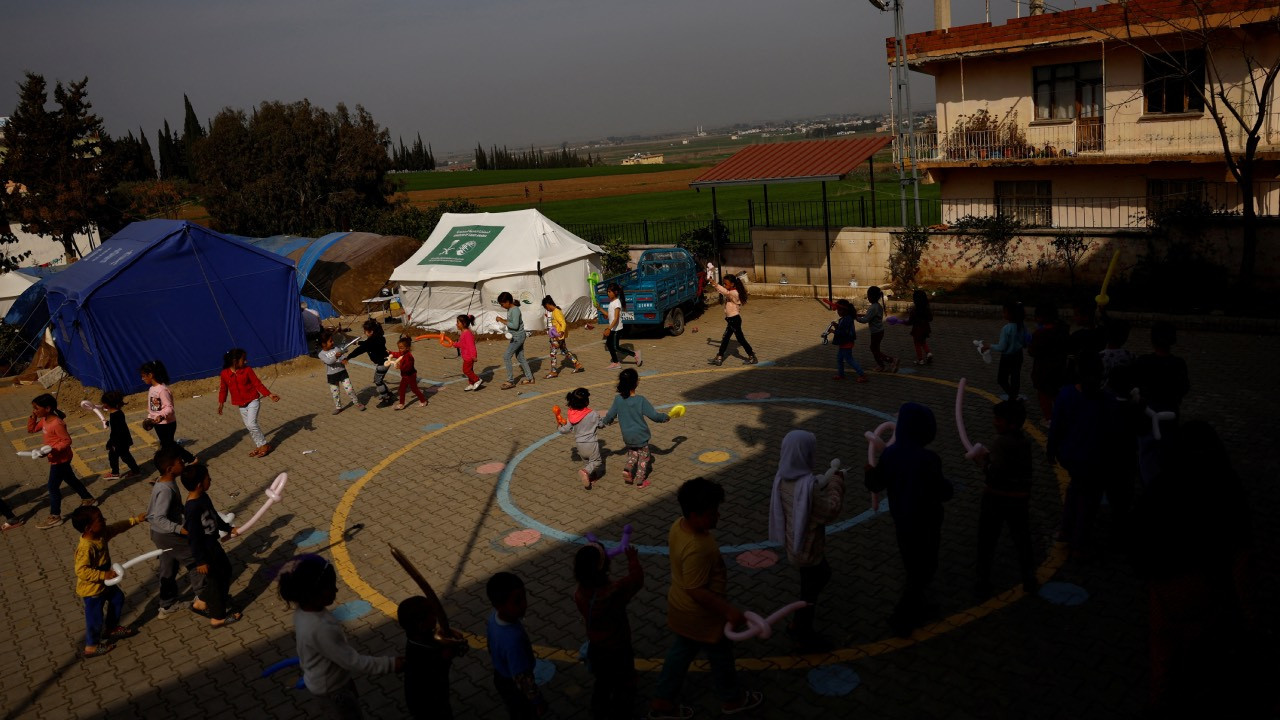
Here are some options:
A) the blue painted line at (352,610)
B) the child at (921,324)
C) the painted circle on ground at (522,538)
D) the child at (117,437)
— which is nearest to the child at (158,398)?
the child at (117,437)

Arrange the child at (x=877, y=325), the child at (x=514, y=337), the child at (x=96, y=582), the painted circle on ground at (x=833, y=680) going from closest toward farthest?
the painted circle on ground at (x=833, y=680) < the child at (x=96, y=582) < the child at (x=877, y=325) < the child at (x=514, y=337)

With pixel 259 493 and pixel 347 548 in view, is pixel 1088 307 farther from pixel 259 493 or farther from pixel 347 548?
pixel 259 493

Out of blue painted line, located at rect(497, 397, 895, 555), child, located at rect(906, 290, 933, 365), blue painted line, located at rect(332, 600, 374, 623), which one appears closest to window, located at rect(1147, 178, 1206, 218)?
child, located at rect(906, 290, 933, 365)

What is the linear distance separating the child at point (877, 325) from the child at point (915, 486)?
24.9 feet

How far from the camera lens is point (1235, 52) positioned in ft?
68.2

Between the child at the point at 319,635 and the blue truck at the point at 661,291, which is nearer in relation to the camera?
the child at the point at 319,635

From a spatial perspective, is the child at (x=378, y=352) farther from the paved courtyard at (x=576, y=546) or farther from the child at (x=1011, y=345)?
the child at (x=1011, y=345)

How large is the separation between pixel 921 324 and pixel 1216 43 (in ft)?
45.6

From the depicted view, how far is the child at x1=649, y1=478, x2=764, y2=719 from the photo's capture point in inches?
203

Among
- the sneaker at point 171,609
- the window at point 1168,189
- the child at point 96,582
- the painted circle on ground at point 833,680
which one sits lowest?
the painted circle on ground at point 833,680

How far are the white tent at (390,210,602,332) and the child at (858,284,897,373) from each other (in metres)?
8.81

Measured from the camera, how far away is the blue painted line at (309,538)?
9359mm

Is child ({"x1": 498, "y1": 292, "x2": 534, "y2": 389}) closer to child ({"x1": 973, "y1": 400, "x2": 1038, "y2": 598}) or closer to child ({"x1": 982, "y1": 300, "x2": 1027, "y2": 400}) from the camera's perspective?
child ({"x1": 982, "y1": 300, "x2": 1027, "y2": 400})

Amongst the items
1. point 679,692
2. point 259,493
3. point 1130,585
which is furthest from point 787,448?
point 259,493
